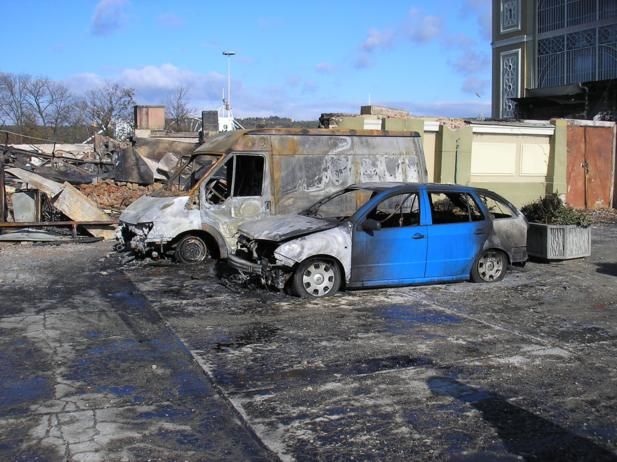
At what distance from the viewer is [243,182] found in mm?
11219

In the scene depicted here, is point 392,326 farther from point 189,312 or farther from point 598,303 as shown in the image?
point 598,303

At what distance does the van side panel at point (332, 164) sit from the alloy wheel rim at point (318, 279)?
9.02 feet

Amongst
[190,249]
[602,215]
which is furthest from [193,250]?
[602,215]

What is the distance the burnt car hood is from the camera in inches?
340

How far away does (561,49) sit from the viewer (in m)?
25.5

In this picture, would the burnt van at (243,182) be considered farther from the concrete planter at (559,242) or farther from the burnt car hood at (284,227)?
the concrete planter at (559,242)

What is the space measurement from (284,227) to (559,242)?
573 cm

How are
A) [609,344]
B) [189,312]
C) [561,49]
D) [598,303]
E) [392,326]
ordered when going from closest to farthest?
[609,344]
[392,326]
[189,312]
[598,303]
[561,49]

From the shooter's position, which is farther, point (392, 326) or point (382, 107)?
point (382, 107)

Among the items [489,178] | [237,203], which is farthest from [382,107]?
[237,203]

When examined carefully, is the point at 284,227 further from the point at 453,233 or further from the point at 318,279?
the point at 453,233

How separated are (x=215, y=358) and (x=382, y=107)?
44.7 feet

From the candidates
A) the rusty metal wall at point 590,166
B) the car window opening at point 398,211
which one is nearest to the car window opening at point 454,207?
the car window opening at point 398,211

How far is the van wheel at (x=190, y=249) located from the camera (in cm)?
1105
